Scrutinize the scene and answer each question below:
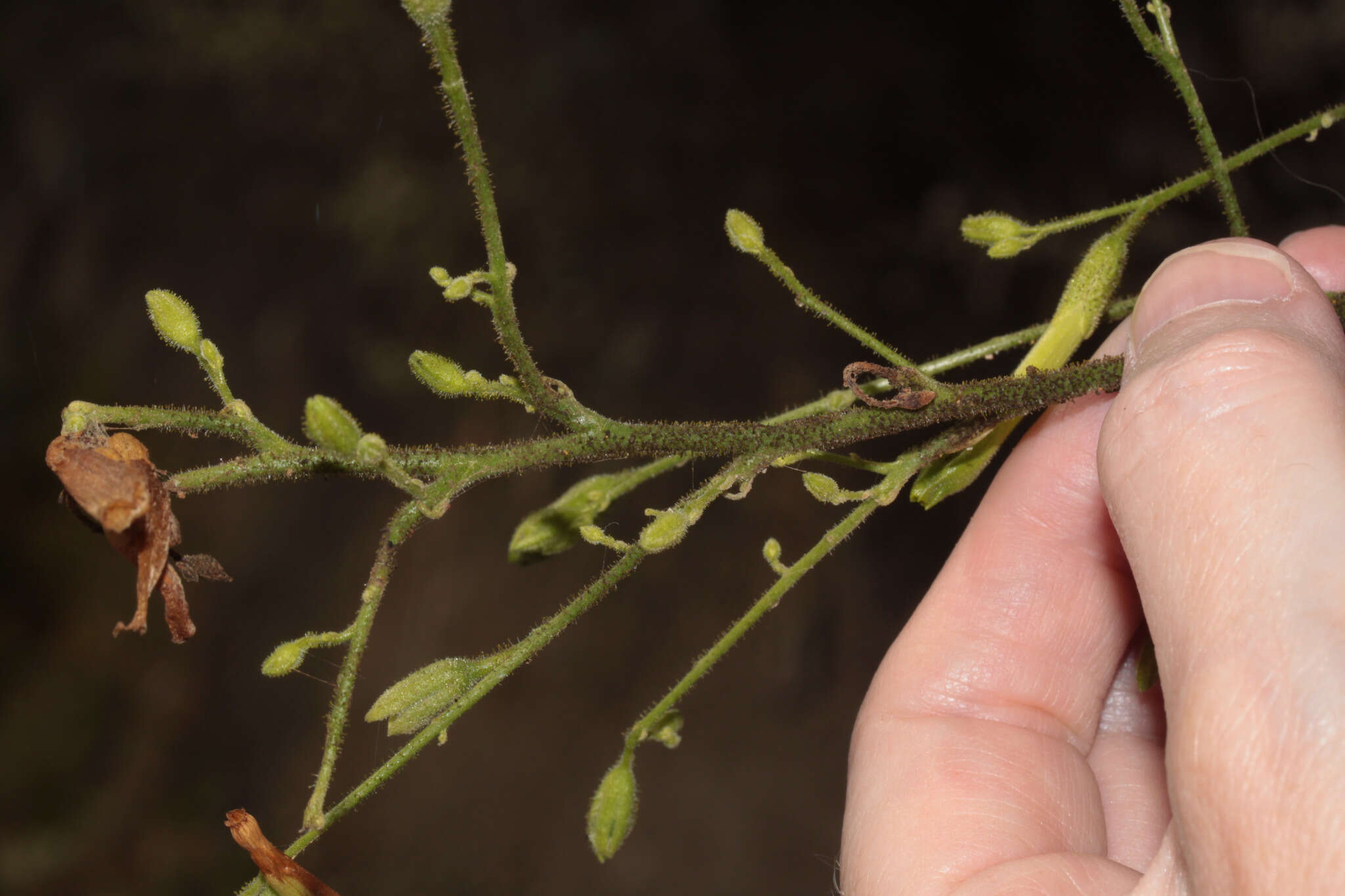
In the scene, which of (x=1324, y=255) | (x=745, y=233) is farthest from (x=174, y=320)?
(x=1324, y=255)

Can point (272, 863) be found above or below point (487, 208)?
below

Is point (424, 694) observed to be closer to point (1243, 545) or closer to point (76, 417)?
point (76, 417)

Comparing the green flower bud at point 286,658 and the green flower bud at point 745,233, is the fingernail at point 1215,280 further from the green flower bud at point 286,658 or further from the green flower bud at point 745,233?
the green flower bud at point 286,658

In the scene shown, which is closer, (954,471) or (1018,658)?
(954,471)

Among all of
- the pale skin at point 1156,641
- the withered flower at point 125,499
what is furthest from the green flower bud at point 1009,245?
the withered flower at point 125,499

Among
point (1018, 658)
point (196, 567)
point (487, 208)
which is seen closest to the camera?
point (487, 208)

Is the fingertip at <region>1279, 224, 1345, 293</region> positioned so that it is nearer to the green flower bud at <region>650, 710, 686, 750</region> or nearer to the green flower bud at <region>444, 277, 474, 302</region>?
the green flower bud at <region>650, 710, 686, 750</region>
